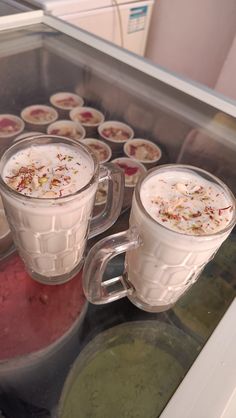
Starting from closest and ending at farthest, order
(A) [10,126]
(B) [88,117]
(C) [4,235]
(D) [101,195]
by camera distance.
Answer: (C) [4,235] < (D) [101,195] < (A) [10,126] < (B) [88,117]

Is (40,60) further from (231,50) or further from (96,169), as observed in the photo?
(231,50)

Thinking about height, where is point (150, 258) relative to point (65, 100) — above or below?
above

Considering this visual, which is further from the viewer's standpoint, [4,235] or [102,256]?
[4,235]

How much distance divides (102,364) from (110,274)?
16 centimetres

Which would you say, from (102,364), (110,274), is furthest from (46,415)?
(110,274)

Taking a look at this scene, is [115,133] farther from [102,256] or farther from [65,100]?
[102,256]

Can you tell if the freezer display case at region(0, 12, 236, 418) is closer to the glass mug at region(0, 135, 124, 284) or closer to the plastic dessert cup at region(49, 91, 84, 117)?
the glass mug at region(0, 135, 124, 284)

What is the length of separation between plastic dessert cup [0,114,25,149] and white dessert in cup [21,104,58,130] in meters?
0.02

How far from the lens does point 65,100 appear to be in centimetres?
110

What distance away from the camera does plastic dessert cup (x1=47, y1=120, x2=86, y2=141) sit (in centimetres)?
101

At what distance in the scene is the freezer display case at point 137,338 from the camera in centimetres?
48

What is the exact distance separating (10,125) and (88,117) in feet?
0.77

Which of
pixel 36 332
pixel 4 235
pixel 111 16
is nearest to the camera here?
pixel 36 332

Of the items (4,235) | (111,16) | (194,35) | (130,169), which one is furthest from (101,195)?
(194,35)
